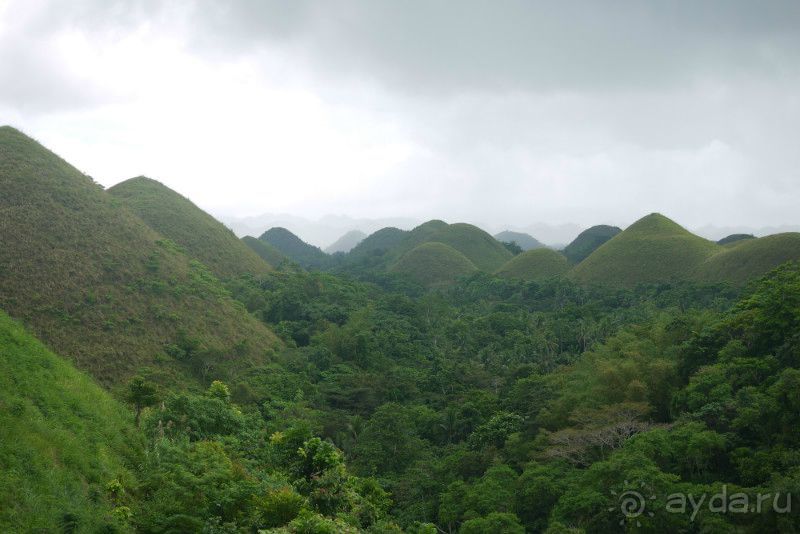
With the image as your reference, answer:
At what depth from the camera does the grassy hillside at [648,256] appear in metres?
58.0

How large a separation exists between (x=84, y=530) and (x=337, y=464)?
5.44 m

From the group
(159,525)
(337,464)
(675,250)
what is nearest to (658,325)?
(337,464)

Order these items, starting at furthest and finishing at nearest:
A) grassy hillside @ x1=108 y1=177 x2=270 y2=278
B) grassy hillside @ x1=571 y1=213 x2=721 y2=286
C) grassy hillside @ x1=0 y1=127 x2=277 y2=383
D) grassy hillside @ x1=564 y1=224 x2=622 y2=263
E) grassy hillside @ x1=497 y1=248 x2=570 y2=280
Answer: grassy hillside @ x1=564 y1=224 x2=622 y2=263 < grassy hillside @ x1=497 y1=248 x2=570 y2=280 < grassy hillside @ x1=571 y1=213 x2=721 y2=286 < grassy hillside @ x1=108 y1=177 x2=270 y2=278 < grassy hillside @ x1=0 y1=127 x2=277 y2=383

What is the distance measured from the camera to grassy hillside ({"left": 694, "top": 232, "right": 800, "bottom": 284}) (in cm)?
4725

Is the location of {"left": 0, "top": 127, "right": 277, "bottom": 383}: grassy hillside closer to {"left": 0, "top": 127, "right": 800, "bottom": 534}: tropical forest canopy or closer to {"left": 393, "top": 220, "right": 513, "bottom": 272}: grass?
{"left": 0, "top": 127, "right": 800, "bottom": 534}: tropical forest canopy

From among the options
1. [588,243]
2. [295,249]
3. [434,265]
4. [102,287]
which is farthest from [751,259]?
[295,249]

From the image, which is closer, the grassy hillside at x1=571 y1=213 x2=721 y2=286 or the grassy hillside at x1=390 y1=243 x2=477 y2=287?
the grassy hillside at x1=571 y1=213 x2=721 y2=286

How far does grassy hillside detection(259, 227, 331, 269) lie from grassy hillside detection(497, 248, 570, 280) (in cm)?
4002

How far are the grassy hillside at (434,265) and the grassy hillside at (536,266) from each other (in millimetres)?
5865

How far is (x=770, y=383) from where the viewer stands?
51.9 ft

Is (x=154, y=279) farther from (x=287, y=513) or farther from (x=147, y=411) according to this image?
(x=287, y=513)

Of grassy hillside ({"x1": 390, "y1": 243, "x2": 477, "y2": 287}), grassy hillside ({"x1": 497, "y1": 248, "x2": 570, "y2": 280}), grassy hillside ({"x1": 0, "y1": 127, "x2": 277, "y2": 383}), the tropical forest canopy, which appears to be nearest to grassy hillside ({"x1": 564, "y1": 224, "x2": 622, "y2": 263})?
grassy hillside ({"x1": 497, "y1": 248, "x2": 570, "y2": 280})

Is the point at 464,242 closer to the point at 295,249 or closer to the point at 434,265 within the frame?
the point at 434,265

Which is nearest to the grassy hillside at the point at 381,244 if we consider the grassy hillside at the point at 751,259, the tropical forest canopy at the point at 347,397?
the tropical forest canopy at the point at 347,397
